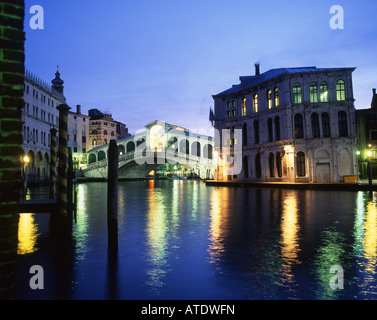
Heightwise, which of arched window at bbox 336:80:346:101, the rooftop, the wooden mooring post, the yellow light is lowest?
the wooden mooring post

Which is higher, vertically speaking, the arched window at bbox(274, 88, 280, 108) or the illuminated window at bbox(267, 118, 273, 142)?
the arched window at bbox(274, 88, 280, 108)

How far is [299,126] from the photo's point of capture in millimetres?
31453

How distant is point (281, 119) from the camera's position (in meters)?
32.0

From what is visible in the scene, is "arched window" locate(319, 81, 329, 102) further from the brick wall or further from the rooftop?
the brick wall

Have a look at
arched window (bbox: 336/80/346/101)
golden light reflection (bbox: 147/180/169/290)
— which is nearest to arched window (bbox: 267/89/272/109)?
arched window (bbox: 336/80/346/101)

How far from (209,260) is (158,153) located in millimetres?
51613

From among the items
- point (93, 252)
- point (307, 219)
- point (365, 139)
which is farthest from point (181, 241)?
point (365, 139)

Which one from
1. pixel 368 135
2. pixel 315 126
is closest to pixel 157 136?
pixel 368 135

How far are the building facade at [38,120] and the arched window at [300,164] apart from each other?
29.9 m

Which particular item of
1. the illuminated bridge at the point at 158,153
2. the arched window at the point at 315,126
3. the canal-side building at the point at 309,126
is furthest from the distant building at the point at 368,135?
the illuminated bridge at the point at 158,153

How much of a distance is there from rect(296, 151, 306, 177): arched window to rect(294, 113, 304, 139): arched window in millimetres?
1693

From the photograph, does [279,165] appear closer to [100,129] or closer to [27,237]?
[27,237]

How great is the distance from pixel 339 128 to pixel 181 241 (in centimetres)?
2780

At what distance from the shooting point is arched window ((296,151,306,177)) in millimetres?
31172
